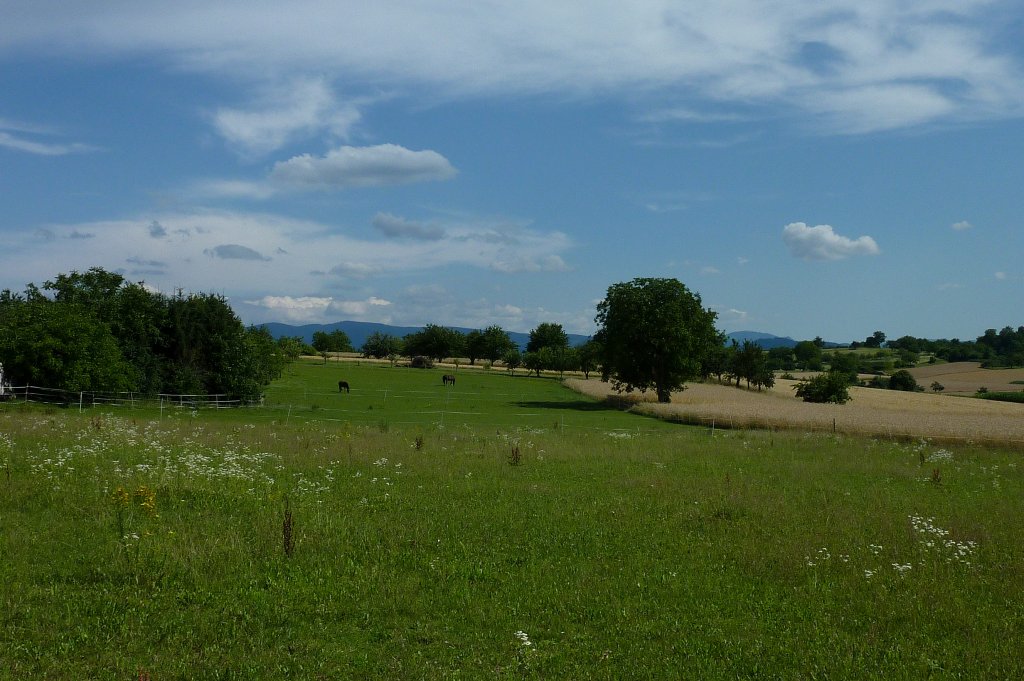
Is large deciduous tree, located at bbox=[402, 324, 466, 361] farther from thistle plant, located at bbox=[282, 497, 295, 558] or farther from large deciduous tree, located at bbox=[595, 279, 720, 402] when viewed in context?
thistle plant, located at bbox=[282, 497, 295, 558]

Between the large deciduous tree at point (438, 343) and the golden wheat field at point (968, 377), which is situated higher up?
the large deciduous tree at point (438, 343)

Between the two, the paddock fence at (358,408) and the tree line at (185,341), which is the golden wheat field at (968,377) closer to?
the tree line at (185,341)

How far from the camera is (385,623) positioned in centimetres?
962

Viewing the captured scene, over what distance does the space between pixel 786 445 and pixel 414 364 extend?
124m

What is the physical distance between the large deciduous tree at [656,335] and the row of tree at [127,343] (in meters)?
33.0

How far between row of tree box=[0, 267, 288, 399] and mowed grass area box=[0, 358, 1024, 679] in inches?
1273

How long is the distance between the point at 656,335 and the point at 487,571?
210 feet

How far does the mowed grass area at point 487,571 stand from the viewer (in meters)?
8.65

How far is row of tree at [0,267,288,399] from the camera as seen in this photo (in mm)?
49906

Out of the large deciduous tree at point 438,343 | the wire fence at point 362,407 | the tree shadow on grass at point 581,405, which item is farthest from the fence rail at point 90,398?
the large deciduous tree at point 438,343

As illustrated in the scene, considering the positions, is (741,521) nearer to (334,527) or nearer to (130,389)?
(334,527)

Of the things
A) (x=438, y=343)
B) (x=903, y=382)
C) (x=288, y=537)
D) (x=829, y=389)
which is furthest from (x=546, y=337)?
(x=288, y=537)

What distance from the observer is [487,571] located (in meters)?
11.8

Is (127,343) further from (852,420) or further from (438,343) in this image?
(438,343)
